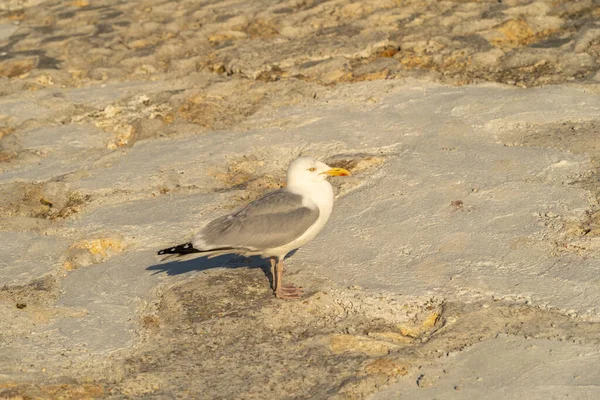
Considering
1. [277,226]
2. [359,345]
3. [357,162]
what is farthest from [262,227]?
[357,162]

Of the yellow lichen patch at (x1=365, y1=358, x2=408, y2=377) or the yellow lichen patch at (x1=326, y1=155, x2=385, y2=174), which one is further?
the yellow lichen patch at (x1=326, y1=155, x2=385, y2=174)

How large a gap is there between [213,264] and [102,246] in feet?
2.70

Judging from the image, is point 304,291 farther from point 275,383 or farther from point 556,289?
point 556,289

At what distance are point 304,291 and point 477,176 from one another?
1696 millimetres

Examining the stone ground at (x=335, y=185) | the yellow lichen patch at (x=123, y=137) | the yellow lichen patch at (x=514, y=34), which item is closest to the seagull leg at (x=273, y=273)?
the stone ground at (x=335, y=185)

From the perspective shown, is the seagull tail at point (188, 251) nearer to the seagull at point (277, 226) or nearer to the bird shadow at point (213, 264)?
the seagull at point (277, 226)

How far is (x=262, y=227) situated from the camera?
16.3ft

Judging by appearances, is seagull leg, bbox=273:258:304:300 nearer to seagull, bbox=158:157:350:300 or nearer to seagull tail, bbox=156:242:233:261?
seagull, bbox=158:157:350:300

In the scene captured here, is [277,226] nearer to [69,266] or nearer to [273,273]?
[273,273]

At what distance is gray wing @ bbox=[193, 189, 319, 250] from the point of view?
4918mm

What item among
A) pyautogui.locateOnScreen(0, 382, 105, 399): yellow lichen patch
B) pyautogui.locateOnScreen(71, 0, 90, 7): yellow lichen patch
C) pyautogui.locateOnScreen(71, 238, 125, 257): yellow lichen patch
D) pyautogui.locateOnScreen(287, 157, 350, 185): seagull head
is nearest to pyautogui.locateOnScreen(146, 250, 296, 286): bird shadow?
pyautogui.locateOnScreen(71, 238, 125, 257): yellow lichen patch

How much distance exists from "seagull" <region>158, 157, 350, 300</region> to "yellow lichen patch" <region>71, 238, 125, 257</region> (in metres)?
0.81

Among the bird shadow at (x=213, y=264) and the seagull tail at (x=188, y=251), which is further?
the bird shadow at (x=213, y=264)

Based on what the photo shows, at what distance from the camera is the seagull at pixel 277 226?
16.1 ft
